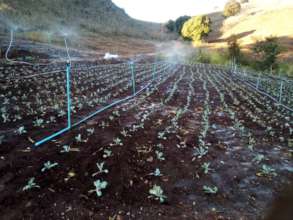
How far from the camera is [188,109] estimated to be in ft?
19.1

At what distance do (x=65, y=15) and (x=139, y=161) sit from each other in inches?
1554

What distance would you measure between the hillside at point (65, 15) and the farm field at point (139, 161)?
21.0m

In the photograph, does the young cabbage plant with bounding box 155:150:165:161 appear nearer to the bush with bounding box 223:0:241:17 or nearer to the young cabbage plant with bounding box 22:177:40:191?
the young cabbage plant with bounding box 22:177:40:191

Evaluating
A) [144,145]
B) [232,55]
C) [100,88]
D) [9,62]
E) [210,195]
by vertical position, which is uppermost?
[232,55]

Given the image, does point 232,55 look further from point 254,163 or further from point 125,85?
point 254,163

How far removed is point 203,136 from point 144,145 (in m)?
1.18

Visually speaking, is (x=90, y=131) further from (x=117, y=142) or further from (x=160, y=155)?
(x=160, y=155)

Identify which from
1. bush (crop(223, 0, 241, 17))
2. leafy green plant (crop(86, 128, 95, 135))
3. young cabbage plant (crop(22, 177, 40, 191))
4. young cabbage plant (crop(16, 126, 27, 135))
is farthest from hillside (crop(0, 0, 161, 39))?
young cabbage plant (crop(22, 177, 40, 191))

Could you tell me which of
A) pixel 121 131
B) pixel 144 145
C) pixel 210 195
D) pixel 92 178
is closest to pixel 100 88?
pixel 121 131

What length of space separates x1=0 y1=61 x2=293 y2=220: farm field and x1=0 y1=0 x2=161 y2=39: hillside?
68.9 ft

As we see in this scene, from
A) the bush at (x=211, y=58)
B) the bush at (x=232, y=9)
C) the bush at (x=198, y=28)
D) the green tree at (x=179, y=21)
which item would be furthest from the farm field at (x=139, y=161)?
the bush at (x=232, y=9)

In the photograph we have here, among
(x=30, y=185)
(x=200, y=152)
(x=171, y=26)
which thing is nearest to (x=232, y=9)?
(x=171, y=26)

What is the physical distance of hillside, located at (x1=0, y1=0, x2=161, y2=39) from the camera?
24914mm

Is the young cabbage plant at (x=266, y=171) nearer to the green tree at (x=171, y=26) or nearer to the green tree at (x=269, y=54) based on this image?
the green tree at (x=269, y=54)
